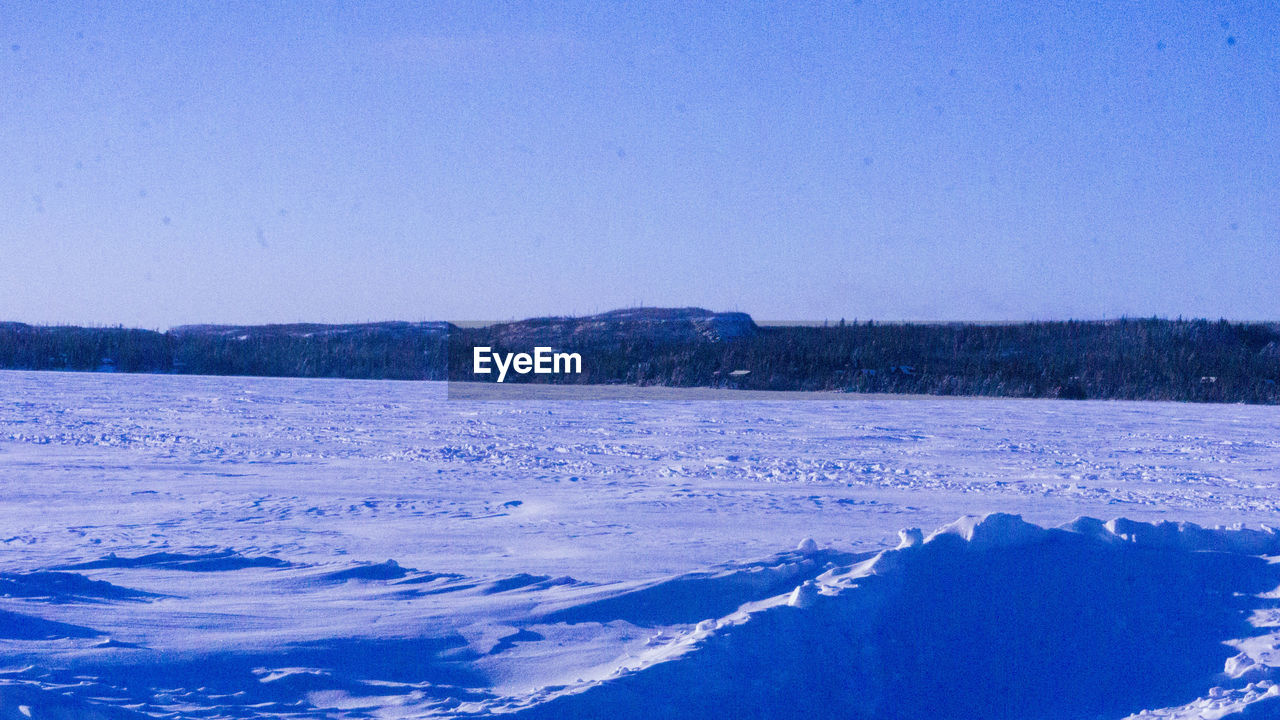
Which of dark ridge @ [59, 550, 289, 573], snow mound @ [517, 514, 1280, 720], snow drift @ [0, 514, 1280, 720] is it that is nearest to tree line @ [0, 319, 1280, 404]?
snow mound @ [517, 514, 1280, 720]

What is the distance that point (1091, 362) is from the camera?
1814 cm

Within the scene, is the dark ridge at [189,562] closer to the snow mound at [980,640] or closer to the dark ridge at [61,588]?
the dark ridge at [61,588]

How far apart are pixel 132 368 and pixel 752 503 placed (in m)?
18.0

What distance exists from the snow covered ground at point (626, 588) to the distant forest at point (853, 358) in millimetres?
10454

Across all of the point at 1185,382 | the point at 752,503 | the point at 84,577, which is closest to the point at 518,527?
the point at 752,503

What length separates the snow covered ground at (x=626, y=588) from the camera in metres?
2.77

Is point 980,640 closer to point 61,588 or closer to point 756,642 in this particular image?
point 756,642

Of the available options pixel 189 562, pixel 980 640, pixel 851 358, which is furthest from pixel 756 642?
pixel 851 358

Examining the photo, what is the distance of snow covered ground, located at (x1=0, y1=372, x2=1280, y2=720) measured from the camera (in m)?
2.77

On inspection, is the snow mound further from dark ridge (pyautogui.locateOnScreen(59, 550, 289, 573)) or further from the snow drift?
dark ridge (pyautogui.locateOnScreen(59, 550, 289, 573))

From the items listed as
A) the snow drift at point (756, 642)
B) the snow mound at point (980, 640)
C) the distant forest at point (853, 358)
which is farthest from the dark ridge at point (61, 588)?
the distant forest at point (853, 358)

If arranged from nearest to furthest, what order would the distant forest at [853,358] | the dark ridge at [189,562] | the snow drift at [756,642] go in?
the snow drift at [756,642] → the dark ridge at [189,562] → the distant forest at [853,358]

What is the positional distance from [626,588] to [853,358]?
16209 mm

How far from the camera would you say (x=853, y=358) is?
19.3m
